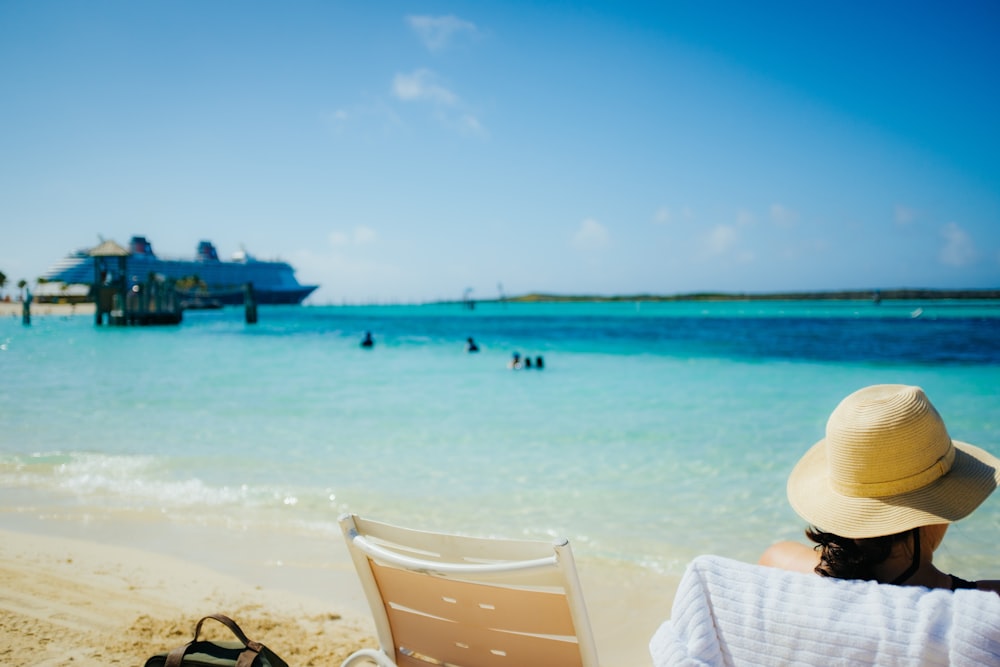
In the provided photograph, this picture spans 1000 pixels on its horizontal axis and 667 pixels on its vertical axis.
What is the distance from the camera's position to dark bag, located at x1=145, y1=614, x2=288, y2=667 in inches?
71.0

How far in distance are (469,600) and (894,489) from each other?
2.96 ft

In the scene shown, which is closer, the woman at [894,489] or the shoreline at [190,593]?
the woman at [894,489]

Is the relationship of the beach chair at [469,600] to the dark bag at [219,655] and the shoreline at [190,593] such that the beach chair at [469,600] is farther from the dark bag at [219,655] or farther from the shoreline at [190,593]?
the shoreline at [190,593]

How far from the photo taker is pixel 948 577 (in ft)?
3.97

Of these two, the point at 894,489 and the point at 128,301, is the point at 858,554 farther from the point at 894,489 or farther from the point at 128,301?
the point at 128,301

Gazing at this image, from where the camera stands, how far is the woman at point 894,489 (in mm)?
1244

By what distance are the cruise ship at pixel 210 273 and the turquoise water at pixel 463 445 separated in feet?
198

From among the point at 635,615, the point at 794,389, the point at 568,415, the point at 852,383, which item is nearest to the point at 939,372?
the point at 852,383

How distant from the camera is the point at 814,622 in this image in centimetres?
106

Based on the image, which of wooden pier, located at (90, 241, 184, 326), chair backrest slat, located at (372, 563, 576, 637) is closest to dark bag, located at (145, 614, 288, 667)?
chair backrest slat, located at (372, 563, 576, 637)

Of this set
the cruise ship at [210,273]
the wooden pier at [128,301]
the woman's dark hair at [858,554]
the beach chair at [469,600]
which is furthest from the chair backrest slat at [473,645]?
the cruise ship at [210,273]

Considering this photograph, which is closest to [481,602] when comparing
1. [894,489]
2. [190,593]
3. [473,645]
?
[473,645]

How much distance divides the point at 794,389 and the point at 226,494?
33.1 ft

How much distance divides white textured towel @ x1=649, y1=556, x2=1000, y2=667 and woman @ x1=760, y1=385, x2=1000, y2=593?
0.22m
